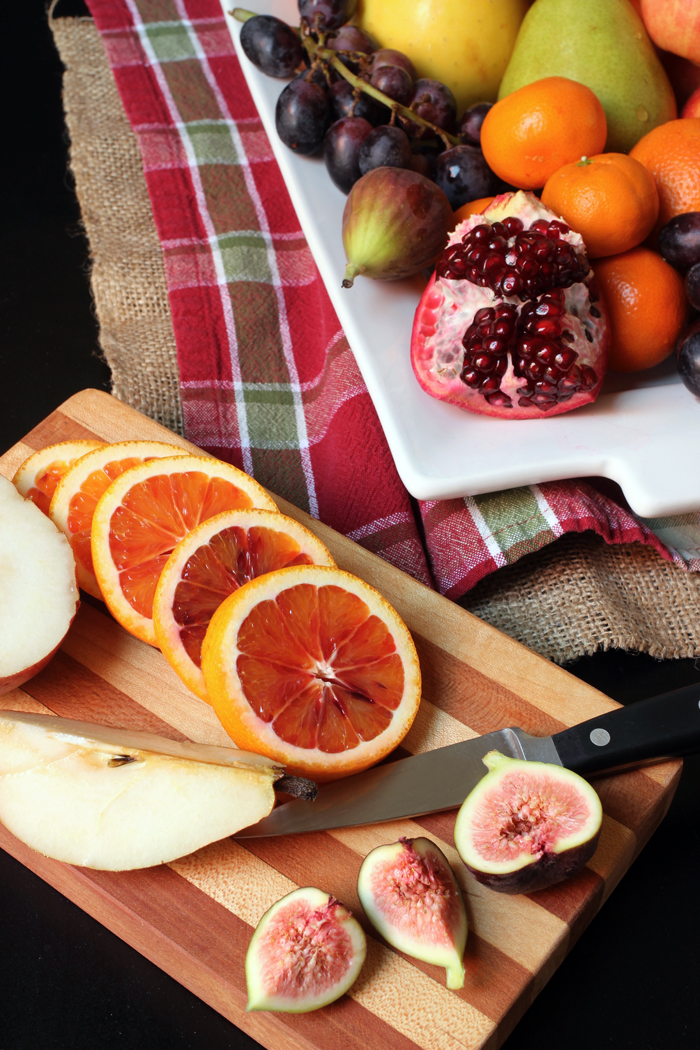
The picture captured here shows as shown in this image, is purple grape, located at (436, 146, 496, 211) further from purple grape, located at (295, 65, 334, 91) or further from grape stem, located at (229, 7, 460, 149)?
purple grape, located at (295, 65, 334, 91)

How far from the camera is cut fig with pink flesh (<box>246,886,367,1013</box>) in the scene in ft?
2.60

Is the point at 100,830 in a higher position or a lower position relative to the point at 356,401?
lower

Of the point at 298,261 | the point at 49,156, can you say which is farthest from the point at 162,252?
the point at 49,156

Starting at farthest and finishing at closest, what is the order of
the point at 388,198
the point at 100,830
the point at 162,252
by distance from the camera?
the point at 162,252, the point at 388,198, the point at 100,830

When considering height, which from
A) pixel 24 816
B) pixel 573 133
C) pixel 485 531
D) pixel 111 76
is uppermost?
pixel 573 133

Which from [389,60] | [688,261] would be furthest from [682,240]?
[389,60]

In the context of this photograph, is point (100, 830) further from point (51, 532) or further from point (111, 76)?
point (111, 76)

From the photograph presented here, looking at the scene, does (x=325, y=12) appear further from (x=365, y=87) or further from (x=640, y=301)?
(x=640, y=301)

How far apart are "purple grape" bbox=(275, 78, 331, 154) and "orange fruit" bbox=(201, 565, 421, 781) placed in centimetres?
82

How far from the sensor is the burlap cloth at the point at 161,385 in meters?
1.16

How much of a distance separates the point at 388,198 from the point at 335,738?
741mm

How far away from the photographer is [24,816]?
2.88 ft

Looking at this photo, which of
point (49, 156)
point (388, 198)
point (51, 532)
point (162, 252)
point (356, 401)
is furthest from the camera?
point (49, 156)

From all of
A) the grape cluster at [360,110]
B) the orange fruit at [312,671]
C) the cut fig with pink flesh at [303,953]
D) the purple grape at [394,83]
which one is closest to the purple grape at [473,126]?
the grape cluster at [360,110]
